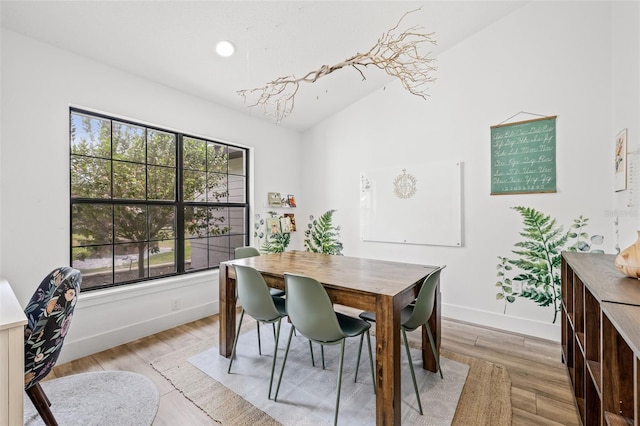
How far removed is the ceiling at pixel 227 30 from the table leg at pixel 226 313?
1944 millimetres

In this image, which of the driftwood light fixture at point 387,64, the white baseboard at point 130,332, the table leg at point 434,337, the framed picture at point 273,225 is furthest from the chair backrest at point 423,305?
the framed picture at point 273,225

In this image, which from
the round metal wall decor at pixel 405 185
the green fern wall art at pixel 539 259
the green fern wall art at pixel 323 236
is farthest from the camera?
the green fern wall art at pixel 323 236

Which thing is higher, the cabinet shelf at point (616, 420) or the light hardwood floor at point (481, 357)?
the cabinet shelf at point (616, 420)

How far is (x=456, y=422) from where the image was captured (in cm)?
164

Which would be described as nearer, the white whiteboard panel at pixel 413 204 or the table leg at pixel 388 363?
the table leg at pixel 388 363

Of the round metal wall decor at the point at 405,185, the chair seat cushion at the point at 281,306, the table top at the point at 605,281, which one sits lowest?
the chair seat cushion at the point at 281,306

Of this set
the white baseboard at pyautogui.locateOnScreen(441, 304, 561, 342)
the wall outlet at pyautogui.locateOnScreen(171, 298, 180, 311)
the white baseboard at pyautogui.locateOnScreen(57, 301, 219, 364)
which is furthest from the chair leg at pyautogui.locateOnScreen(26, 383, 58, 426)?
the white baseboard at pyautogui.locateOnScreen(441, 304, 561, 342)

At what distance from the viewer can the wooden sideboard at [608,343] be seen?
884 millimetres

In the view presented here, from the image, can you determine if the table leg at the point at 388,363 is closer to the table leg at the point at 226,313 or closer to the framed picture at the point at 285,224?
the table leg at the point at 226,313

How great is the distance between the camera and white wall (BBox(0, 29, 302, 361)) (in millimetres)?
2057

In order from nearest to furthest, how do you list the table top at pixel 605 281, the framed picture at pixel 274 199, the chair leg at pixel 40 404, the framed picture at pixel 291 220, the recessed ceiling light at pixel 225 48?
the table top at pixel 605 281 → the chair leg at pixel 40 404 → the recessed ceiling light at pixel 225 48 → the framed picture at pixel 274 199 → the framed picture at pixel 291 220

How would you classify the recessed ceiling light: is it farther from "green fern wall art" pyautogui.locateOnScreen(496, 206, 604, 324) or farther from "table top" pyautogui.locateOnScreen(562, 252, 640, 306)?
"green fern wall art" pyautogui.locateOnScreen(496, 206, 604, 324)

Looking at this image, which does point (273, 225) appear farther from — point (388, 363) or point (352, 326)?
point (388, 363)

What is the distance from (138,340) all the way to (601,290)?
11.1 ft
